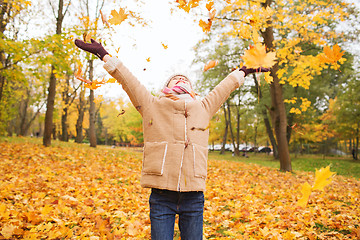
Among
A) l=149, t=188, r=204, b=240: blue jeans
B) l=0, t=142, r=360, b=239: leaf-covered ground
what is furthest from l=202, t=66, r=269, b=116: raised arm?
l=0, t=142, r=360, b=239: leaf-covered ground

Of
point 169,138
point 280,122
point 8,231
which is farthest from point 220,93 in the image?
point 280,122

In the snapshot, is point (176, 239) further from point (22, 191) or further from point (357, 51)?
point (357, 51)

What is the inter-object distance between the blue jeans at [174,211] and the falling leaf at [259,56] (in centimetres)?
Answer: 113

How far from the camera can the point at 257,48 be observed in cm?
165

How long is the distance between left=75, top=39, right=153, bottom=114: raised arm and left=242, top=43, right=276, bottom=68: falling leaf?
2.76 ft

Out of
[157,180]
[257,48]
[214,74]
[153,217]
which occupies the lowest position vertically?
[153,217]

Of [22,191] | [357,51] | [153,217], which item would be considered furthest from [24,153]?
[357,51]

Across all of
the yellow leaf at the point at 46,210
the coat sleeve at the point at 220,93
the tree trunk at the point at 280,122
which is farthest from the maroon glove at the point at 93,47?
the tree trunk at the point at 280,122

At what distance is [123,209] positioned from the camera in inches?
165

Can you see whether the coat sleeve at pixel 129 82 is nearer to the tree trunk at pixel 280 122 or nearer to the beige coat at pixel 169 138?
the beige coat at pixel 169 138

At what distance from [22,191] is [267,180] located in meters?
6.72

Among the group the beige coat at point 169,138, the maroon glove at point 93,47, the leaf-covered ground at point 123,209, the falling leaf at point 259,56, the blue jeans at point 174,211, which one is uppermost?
the maroon glove at point 93,47

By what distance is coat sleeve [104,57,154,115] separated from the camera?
184cm

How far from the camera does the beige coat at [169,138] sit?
177 centimetres
